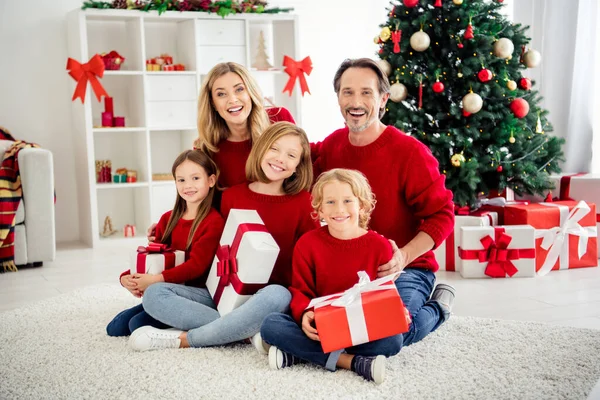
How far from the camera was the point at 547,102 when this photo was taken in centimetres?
455

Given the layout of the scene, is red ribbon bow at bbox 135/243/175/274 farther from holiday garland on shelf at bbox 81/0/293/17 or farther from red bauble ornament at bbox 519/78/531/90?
holiday garland on shelf at bbox 81/0/293/17

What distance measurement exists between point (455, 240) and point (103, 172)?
253 centimetres

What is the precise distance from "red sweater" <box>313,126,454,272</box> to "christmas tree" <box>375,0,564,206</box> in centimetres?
117

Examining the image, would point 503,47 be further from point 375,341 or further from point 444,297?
point 375,341

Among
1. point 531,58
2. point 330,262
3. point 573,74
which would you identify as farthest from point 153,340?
point 573,74

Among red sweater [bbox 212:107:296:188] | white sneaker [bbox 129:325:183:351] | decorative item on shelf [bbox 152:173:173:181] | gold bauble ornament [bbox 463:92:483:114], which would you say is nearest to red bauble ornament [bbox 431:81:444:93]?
gold bauble ornament [bbox 463:92:483:114]

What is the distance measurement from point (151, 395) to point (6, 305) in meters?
1.49

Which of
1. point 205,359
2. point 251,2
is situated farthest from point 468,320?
point 251,2

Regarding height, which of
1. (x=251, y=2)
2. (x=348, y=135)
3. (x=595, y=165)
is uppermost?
(x=251, y=2)

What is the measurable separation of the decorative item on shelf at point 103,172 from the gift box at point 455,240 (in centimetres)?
242

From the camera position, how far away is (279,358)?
2.16 meters

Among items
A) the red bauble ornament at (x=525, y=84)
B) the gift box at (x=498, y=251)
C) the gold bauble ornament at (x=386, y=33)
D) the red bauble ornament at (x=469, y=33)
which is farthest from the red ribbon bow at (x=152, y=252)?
the red bauble ornament at (x=525, y=84)

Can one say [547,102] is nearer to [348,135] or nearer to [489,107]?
[489,107]

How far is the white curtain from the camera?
4.34 metres
